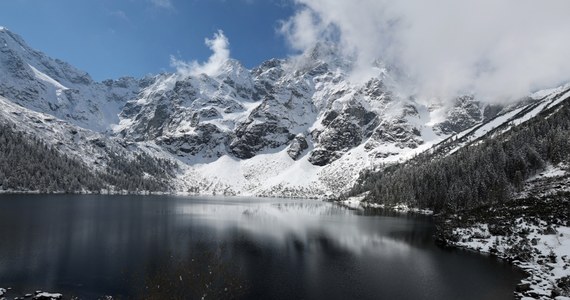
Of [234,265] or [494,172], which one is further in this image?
[494,172]

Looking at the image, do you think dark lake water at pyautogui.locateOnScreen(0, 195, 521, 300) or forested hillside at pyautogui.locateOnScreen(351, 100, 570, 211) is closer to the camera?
dark lake water at pyautogui.locateOnScreen(0, 195, 521, 300)

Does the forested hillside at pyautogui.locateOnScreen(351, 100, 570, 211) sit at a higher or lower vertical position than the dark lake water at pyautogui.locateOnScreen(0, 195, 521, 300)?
higher

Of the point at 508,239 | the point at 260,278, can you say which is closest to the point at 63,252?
the point at 260,278

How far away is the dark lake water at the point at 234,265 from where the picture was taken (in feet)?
149

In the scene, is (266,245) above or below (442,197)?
below

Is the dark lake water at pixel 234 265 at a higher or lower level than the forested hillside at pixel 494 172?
lower

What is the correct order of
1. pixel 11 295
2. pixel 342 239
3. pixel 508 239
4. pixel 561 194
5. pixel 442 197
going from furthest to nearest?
pixel 442 197 < pixel 561 194 < pixel 342 239 < pixel 508 239 < pixel 11 295

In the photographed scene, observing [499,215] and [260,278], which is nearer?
[260,278]

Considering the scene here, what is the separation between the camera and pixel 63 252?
209 ft

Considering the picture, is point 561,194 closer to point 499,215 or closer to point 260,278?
point 499,215

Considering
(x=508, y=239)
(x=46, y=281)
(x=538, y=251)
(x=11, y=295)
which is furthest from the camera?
(x=508, y=239)

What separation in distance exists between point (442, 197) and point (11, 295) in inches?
5820

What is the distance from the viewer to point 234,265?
189 ft

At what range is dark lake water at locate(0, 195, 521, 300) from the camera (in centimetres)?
4547
